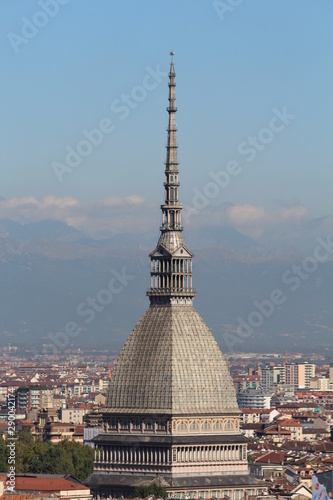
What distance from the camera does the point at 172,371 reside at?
10212 centimetres

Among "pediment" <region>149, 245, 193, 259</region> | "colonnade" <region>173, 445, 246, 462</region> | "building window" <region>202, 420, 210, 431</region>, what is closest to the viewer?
"colonnade" <region>173, 445, 246, 462</region>

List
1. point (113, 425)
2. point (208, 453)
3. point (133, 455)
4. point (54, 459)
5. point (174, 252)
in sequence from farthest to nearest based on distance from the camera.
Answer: point (54, 459) → point (113, 425) → point (174, 252) → point (208, 453) → point (133, 455)

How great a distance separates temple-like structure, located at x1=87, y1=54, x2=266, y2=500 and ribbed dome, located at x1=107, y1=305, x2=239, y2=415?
0.04 metres

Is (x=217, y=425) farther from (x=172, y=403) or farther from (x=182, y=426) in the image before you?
(x=172, y=403)

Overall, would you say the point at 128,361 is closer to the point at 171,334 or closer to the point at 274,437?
the point at 171,334

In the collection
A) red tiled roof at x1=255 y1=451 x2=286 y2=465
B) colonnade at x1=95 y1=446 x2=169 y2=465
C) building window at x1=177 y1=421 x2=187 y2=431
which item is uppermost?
red tiled roof at x1=255 y1=451 x2=286 y2=465

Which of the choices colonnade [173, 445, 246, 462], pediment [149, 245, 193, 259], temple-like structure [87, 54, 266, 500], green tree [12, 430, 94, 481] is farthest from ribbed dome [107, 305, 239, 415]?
green tree [12, 430, 94, 481]

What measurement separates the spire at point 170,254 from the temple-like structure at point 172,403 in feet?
0.14

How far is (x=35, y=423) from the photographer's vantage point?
18350cm

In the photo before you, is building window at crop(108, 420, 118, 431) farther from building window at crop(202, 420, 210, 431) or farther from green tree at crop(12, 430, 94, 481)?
green tree at crop(12, 430, 94, 481)

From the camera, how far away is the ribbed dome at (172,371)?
102 metres

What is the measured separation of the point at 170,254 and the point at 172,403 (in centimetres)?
636


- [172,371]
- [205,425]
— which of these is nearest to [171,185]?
[172,371]

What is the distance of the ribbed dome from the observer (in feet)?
335
